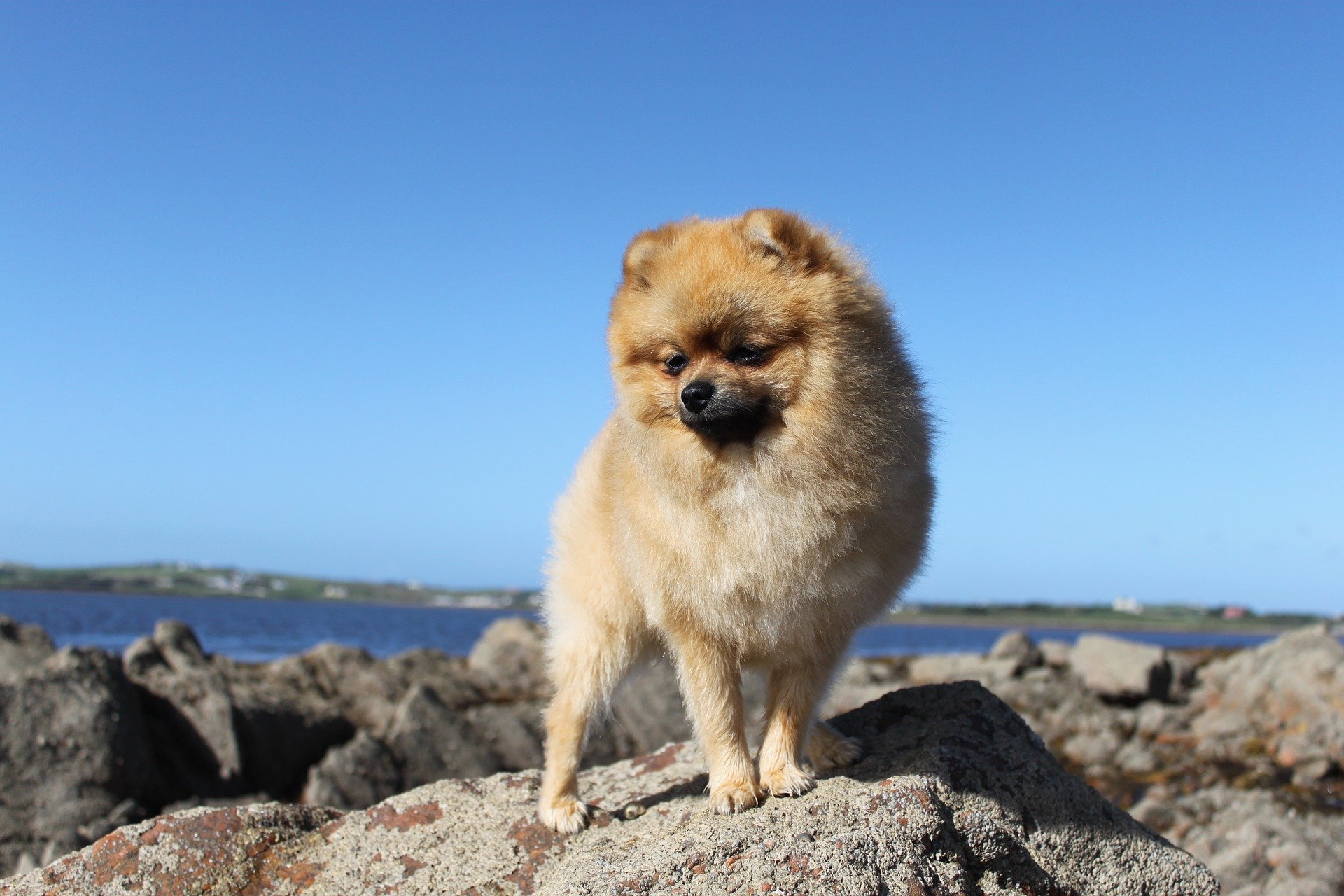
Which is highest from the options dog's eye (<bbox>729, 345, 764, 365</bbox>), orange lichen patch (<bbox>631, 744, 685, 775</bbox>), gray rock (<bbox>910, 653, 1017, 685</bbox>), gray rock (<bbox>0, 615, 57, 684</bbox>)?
dog's eye (<bbox>729, 345, 764, 365</bbox>)

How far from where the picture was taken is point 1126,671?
18.4m

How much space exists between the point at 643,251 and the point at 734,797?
2.54 metres

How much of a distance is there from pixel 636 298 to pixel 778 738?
2.18 m

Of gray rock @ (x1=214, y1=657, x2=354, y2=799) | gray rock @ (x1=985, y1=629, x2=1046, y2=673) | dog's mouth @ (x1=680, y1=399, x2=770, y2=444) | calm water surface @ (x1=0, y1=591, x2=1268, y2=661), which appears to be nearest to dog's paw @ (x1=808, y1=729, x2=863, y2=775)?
dog's mouth @ (x1=680, y1=399, x2=770, y2=444)

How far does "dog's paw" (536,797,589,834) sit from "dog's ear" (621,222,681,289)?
264 centimetres

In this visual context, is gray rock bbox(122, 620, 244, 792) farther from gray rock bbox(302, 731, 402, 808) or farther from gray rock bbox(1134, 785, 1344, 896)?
gray rock bbox(1134, 785, 1344, 896)

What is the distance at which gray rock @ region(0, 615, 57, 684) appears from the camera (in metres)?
12.5

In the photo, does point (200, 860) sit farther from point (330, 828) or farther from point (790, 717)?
point (790, 717)

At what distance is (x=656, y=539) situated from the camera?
14.5 ft

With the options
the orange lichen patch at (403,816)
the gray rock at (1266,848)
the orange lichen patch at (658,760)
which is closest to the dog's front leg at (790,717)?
the orange lichen patch at (658,760)

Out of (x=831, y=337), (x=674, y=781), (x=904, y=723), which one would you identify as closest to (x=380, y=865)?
(x=674, y=781)

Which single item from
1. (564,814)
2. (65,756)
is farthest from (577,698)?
(65,756)

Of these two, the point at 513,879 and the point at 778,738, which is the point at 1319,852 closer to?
the point at 778,738

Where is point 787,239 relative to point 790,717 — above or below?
above
